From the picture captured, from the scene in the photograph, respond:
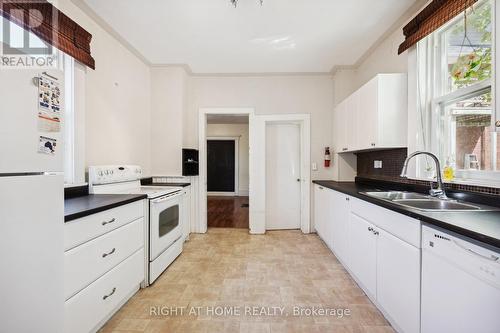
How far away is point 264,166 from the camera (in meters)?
3.72

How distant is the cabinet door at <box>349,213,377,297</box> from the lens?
1773 millimetres

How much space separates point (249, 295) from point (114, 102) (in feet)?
8.44

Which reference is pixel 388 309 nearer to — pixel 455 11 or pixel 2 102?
pixel 455 11

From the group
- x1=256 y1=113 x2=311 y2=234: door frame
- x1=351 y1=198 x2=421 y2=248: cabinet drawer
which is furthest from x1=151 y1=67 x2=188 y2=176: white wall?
x1=351 y1=198 x2=421 y2=248: cabinet drawer

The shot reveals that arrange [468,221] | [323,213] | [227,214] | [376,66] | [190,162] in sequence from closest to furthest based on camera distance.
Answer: [468,221] < [376,66] < [323,213] < [190,162] < [227,214]

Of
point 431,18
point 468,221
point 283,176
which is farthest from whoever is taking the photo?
point 283,176

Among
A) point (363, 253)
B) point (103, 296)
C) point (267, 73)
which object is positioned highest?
point (267, 73)

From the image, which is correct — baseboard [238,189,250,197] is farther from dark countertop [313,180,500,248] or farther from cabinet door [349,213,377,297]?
dark countertop [313,180,500,248]

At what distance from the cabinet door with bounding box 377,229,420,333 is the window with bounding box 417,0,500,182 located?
0.82 metres

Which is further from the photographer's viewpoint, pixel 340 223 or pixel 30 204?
pixel 340 223

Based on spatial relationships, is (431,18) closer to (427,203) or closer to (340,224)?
(427,203)
